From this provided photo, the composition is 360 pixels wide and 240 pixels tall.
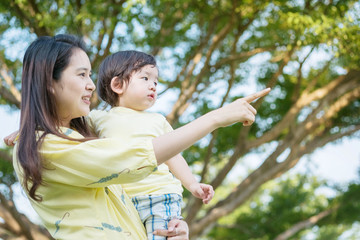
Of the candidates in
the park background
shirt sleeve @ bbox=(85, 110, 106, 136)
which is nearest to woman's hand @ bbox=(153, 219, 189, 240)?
shirt sleeve @ bbox=(85, 110, 106, 136)

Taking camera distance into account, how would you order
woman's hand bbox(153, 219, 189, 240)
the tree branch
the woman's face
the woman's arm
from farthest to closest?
1. the tree branch
2. woman's hand bbox(153, 219, 189, 240)
3. the woman's face
4. the woman's arm

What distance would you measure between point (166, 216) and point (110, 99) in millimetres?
551

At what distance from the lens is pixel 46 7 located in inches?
244

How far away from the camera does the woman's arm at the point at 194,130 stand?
1.33m

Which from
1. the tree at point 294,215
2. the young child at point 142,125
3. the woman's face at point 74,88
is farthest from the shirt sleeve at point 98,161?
the tree at point 294,215

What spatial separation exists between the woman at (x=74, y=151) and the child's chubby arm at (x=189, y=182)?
12.4 inches

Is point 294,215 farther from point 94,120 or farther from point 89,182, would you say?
point 89,182

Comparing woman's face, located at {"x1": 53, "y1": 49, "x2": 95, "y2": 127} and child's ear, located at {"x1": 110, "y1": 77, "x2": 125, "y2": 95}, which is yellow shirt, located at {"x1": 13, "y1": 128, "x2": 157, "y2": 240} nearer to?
woman's face, located at {"x1": 53, "y1": 49, "x2": 95, "y2": 127}

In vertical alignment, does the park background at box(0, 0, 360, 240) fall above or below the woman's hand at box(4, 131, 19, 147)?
above

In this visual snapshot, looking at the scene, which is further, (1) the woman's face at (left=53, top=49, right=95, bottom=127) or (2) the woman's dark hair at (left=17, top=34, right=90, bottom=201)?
(1) the woman's face at (left=53, top=49, right=95, bottom=127)

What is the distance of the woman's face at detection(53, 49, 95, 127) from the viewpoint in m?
1.51

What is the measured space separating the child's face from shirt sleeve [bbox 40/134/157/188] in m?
0.58

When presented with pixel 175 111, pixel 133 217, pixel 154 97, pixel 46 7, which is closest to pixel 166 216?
pixel 133 217

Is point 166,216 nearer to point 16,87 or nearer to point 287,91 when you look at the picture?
point 16,87
